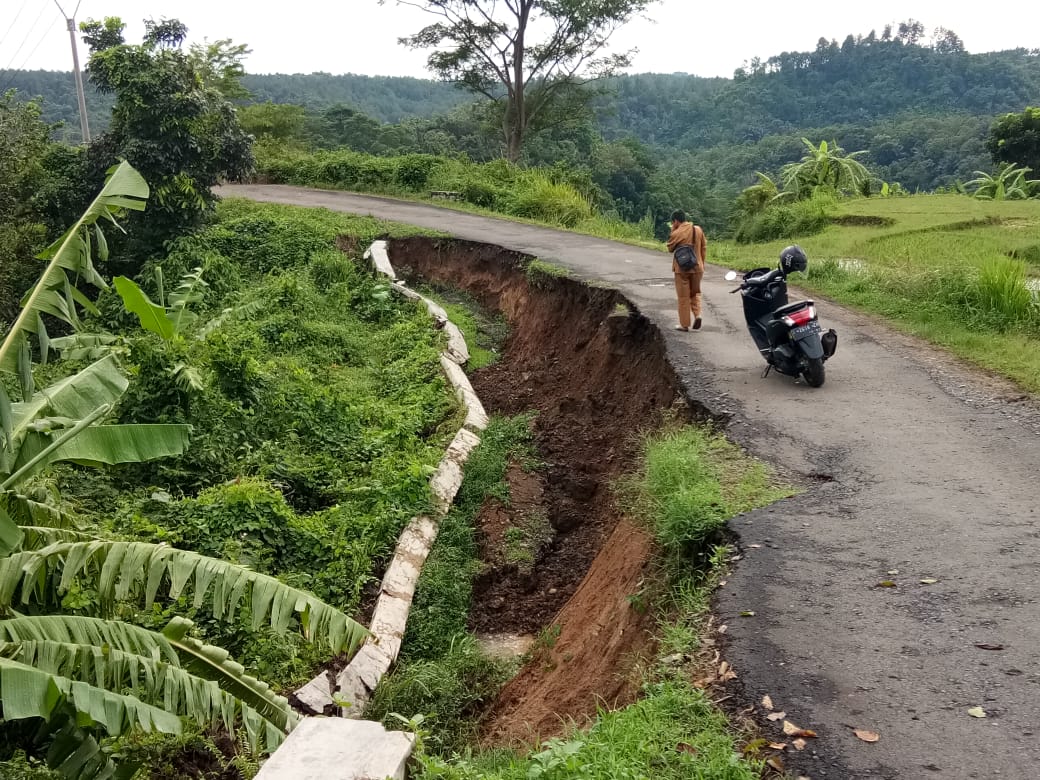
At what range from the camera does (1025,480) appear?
5992 millimetres

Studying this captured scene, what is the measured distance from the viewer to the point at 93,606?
5.56 m

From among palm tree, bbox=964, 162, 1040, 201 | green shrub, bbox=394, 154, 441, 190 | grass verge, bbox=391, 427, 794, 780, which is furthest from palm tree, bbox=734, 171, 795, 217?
grass verge, bbox=391, 427, 794, 780

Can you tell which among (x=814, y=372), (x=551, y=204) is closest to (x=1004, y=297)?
(x=814, y=372)

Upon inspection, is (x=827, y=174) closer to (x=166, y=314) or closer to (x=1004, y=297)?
(x=1004, y=297)

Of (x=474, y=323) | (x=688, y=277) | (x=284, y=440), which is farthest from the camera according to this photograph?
(x=474, y=323)

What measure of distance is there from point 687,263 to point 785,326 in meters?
1.97

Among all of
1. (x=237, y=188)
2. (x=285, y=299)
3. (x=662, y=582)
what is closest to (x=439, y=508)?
(x=662, y=582)

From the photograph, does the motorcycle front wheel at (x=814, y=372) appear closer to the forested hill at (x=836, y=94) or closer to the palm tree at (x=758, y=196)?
the palm tree at (x=758, y=196)

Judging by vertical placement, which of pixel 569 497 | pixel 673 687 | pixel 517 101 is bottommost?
pixel 569 497

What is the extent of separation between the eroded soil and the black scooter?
101 cm

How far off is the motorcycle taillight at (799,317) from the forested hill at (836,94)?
6066 centimetres

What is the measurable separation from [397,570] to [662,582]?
8.87 ft

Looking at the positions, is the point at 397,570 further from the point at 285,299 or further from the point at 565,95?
the point at 565,95

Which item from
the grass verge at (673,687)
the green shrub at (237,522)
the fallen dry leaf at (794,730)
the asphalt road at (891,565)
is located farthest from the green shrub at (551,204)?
the fallen dry leaf at (794,730)
